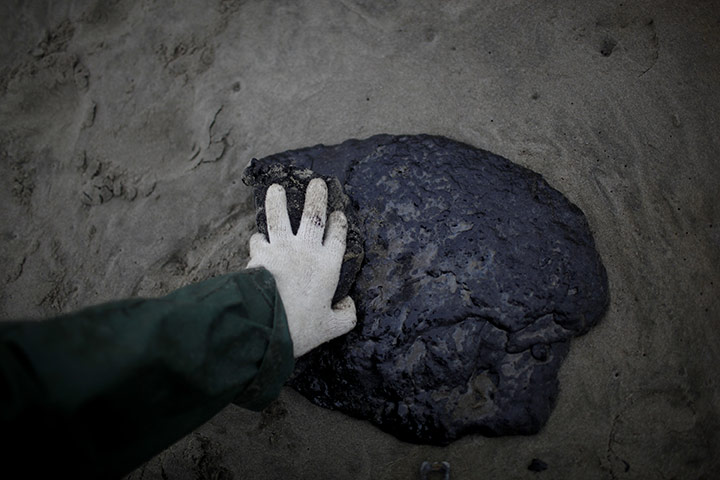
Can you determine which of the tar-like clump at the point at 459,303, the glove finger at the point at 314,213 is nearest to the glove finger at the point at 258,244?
the glove finger at the point at 314,213

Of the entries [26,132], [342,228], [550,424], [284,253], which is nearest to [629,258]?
[550,424]

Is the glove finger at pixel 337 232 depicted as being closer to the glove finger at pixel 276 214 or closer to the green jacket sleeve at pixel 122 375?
the glove finger at pixel 276 214

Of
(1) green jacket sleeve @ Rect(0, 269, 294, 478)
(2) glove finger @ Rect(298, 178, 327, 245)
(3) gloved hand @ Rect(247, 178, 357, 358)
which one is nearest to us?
(1) green jacket sleeve @ Rect(0, 269, 294, 478)

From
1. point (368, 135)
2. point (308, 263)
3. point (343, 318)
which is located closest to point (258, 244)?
point (308, 263)

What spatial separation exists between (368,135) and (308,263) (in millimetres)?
768

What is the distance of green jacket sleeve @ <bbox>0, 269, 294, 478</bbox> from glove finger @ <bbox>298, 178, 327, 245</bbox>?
0.40m

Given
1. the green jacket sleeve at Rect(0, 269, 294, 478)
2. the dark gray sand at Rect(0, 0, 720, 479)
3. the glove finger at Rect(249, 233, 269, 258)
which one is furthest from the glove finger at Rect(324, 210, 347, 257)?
the dark gray sand at Rect(0, 0, 720, 479)

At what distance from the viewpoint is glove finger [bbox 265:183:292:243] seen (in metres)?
1.74

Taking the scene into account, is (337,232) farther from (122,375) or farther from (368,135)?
(122,375)

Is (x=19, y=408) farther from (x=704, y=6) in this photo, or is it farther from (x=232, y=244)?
(x=704, y=6)

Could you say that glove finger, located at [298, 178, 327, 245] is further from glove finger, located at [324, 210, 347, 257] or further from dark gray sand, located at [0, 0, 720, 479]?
dark gray sand, located at [0, 0, 720, 479]

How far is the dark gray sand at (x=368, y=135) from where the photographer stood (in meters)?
1.73

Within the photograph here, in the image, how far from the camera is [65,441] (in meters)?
0.97

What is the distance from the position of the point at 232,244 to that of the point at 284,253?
538 mm
